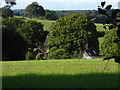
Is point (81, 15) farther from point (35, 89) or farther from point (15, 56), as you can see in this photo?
point (35, 89)

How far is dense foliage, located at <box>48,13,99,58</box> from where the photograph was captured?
32406 mm

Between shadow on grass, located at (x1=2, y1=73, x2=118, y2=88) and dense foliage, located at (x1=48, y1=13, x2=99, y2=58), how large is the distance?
25006 millimetres

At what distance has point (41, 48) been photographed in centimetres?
4241

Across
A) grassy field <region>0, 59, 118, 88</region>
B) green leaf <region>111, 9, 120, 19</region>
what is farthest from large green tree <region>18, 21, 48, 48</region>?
green leaf <region>111, 9, 120, 19</region>

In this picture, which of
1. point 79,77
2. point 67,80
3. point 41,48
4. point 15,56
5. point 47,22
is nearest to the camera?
point 67,80

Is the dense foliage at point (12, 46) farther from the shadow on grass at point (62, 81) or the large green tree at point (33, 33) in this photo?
the shadow on grass at point (62, 81)

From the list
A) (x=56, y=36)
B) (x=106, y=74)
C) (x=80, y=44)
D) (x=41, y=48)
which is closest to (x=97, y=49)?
(x=80, y=44)

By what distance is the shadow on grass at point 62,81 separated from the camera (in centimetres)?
532

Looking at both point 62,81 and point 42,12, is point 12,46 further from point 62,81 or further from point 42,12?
point 62,81

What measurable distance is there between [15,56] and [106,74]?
20872mm

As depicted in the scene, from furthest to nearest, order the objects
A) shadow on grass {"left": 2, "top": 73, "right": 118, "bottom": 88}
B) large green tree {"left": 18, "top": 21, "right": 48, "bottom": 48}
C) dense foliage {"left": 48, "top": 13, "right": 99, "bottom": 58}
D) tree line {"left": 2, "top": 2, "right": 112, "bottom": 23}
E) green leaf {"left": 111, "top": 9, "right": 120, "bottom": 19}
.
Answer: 1. large green tree {"left": 18, "top": 21, "right": 48, "bottom": 48}
2. dense foliage {"left": 48, "top": 13, "right": 99, "bottom": 58}
3. tree line {"left": 2, "top": 2, "right": 112, "bottom": 23}
4. shadow on grass {"left": 2, "top": 73, "right": 118, "bottom": 88}
5. green leaf {"left": 111, "top": 9, "right": 120, "bottom": 19}

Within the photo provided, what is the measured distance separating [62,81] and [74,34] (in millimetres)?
27607

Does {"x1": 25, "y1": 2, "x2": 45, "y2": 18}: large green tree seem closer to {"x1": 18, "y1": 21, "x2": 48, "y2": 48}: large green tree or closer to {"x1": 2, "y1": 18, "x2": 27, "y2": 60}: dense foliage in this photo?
{"x1": 18, "y1": 21, "x2": 48, "y2": 48}: large green tree

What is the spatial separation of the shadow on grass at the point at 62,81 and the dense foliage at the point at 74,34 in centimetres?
2501
